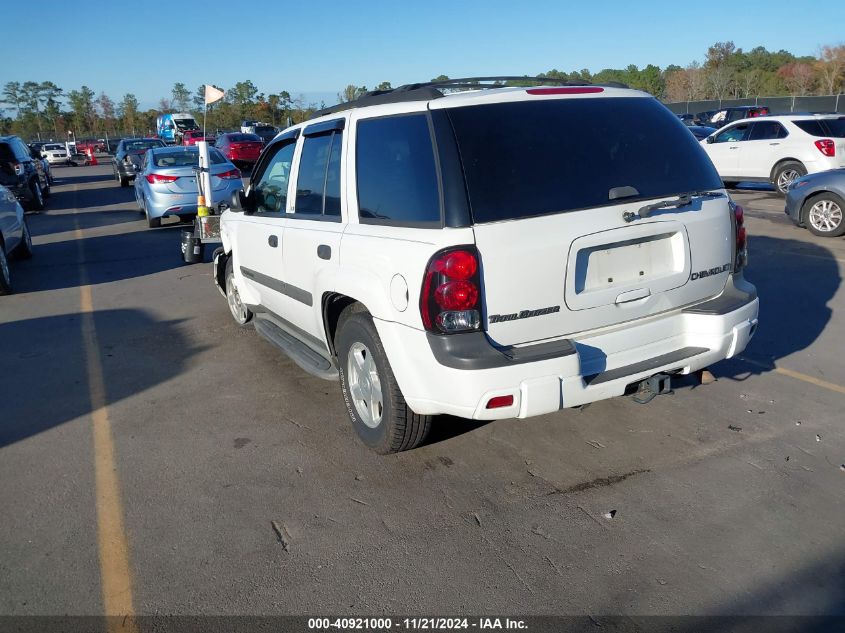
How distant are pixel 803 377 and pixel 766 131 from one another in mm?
12126

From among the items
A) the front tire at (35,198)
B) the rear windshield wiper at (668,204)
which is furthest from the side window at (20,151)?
the rear windshield wiper at (668,204)

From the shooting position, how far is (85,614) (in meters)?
3.01

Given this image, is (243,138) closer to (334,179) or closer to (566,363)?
(334,179)

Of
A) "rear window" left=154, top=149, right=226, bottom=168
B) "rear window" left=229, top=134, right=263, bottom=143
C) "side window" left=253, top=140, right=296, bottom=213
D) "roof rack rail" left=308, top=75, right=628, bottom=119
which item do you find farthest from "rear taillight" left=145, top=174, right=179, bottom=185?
"rear window" left=229, top=134, right=263, bottom=143

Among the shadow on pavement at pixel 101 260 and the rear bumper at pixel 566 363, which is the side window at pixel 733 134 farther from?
the rear bumper at pixel 566 363

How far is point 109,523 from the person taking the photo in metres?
3.70

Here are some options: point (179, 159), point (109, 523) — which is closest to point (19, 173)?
point (179, 159)

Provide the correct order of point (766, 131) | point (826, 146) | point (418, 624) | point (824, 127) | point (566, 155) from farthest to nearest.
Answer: point (766, 131), point (824, 127), point (826, 146), point (566, 155), point (418, 624)

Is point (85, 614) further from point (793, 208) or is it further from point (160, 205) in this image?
point (160, 205)

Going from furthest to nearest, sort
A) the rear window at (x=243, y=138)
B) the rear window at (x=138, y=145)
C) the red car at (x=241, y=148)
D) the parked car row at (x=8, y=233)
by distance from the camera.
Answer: the rear window at (x=243, y=138) → the red car at (x=241, y=148) → the rear window at (x=138, y=145) → the parked car row at (x=8, y=233)

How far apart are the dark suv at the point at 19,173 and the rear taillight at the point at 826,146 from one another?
17903 mm

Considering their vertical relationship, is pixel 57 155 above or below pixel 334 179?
above

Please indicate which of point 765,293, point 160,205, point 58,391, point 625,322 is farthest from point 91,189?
point 625,322

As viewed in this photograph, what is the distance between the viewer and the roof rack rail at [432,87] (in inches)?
152
